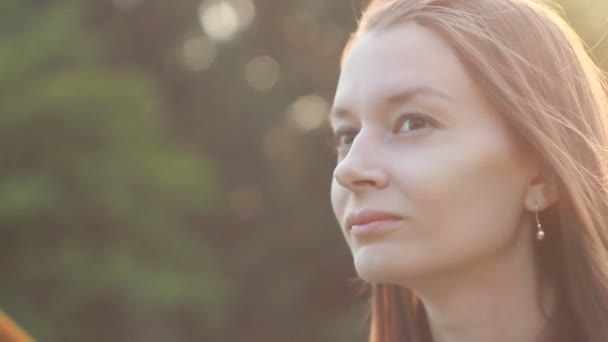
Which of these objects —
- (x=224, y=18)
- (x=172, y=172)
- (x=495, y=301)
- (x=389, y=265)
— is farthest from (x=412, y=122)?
(x=224, y=18)

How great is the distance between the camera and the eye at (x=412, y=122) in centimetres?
216

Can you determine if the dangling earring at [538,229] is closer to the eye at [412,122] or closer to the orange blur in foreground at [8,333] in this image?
the eye at [412,122]

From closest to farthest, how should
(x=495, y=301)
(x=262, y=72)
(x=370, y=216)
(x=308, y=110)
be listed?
(x=370, y=216) < (x=495, y=301) < (x=308, y=110) < (x=262, y=72)

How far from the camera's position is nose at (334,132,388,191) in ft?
7.00

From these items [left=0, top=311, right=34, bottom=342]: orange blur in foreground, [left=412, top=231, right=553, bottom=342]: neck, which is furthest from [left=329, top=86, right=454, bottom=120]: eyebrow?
[left=0, top=311, right=34, bottom=342]: orange blur in foreground

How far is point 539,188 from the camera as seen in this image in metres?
2.26

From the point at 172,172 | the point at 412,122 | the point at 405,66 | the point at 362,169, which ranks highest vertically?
the point at 405,66

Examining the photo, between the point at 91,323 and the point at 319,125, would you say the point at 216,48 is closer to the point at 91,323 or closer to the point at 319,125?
the point at 319,125

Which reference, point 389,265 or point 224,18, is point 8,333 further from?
point 224,18

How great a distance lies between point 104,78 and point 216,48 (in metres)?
1.49

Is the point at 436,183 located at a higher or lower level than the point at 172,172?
higher

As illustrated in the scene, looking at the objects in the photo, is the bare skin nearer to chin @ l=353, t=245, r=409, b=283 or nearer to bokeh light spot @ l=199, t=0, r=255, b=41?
chin @ l=353, t=245, r=409, b=283

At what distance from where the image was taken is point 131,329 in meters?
8.57

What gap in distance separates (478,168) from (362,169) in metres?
0.24
